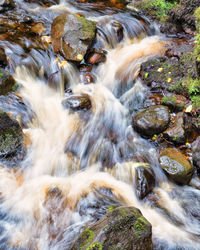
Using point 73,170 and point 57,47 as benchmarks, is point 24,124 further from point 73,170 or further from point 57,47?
point 57,47

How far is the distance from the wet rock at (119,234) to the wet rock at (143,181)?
1465mm

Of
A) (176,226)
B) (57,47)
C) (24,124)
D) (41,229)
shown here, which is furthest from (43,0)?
(176,226)

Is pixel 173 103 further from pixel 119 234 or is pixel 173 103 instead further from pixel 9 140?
pixel 9 140

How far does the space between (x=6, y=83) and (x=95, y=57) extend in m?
2.89

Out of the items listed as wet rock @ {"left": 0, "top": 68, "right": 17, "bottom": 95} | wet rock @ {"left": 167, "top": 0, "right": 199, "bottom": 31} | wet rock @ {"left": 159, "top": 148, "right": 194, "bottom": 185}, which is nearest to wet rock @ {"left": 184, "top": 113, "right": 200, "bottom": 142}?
wet rock @ {"left": 159, "top": 148, "right": 194, "bottom": 185}

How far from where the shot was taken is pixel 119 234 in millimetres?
2629

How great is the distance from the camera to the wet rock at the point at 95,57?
694 cm

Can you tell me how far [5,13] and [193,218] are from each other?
29.2 feet

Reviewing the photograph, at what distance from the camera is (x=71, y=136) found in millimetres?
5543

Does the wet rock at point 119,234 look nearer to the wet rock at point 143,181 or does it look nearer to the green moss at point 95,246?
the green moss at point 95,246

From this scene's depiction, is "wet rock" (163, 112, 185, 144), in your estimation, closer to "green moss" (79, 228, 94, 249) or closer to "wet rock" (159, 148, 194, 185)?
"wet rock" (159, 148, 194, 185)

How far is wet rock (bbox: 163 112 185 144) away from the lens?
5.05m

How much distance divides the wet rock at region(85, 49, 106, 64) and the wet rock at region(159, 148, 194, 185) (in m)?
3.80

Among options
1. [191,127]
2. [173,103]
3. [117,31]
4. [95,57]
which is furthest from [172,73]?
[117,31]
